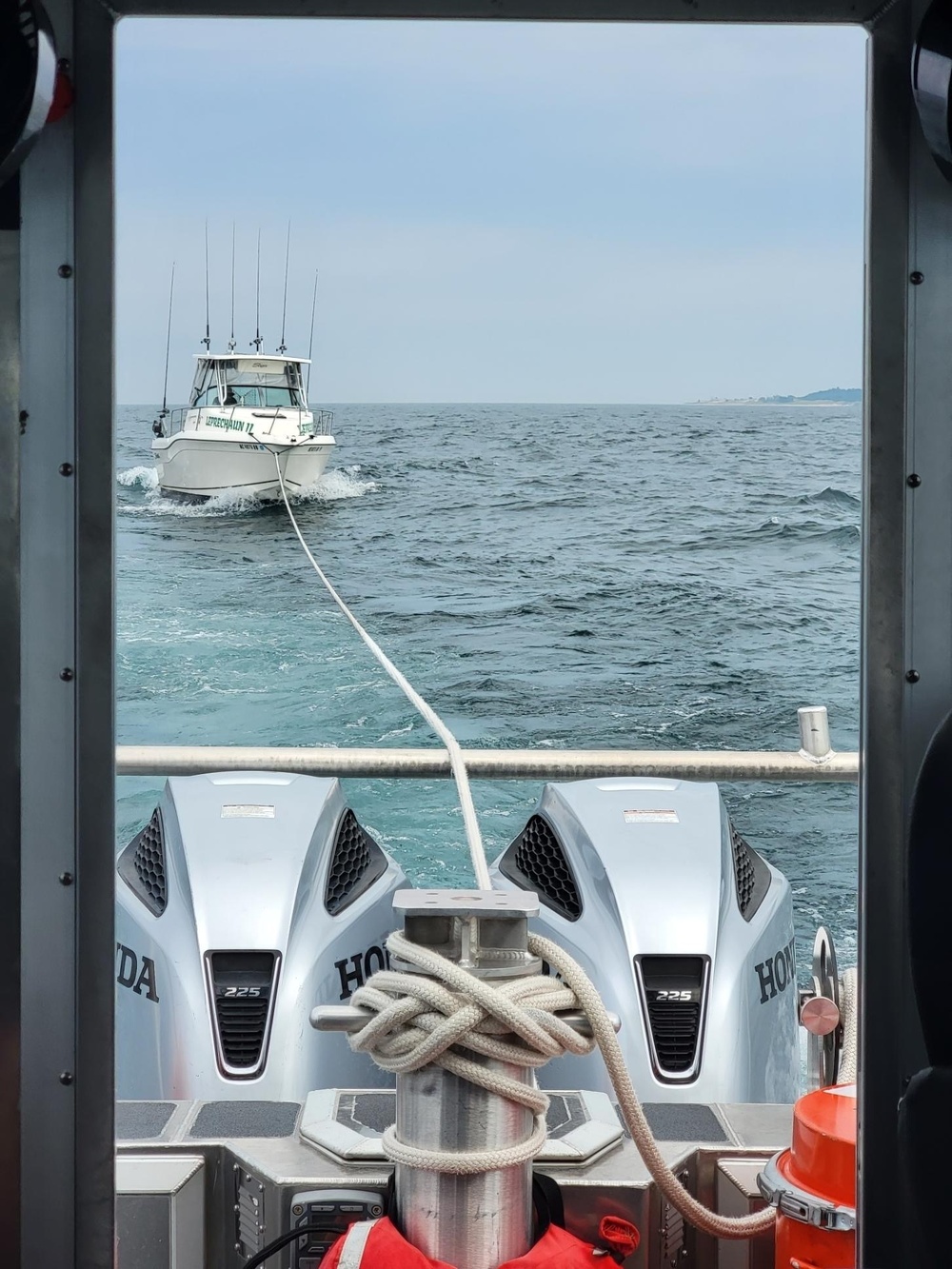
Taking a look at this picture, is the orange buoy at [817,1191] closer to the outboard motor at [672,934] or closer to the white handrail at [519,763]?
the outboard motor at [672,934]

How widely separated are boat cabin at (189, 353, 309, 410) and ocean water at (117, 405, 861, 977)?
186 centimetres

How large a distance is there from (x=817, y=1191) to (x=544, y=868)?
2.30 feet

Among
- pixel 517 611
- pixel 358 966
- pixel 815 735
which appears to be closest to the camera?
pixel 358 966

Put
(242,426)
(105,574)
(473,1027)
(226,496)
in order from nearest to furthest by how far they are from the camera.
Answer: (473,1027) < (105,574) < (242,426) < (226,496)

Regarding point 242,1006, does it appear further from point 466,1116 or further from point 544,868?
point 466,1116

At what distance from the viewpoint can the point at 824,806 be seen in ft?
40.0

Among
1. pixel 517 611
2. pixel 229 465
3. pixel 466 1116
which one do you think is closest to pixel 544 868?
pixel 466 1116

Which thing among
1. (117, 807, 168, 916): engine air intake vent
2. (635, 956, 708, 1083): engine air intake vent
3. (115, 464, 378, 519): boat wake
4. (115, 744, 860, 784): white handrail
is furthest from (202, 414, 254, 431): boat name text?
(635, 956, 708, 1083): engine air intake vent

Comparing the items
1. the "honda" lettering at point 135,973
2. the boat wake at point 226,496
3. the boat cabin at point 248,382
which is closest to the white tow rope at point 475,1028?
the "honda" lettering at point 135,973

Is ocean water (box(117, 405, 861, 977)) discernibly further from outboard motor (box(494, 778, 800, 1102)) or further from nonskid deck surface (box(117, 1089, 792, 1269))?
nonskid deck surface (box(117, 1089, 792, 1269))

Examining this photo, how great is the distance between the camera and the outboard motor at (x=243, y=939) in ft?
4.55

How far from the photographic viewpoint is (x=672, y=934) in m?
1.49

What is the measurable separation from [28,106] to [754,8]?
56cm

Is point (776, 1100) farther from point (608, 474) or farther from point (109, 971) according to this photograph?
point (608, 474)
